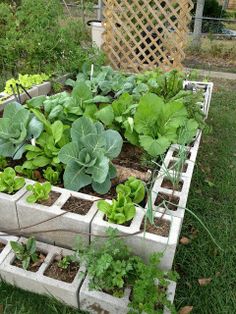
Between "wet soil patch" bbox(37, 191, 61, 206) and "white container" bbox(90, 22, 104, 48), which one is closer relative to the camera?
"wet soil patch" bbox(37, 191, 61, 206)

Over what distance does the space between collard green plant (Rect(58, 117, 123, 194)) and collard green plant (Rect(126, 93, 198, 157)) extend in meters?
0.35

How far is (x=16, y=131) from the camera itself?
2.08 metres

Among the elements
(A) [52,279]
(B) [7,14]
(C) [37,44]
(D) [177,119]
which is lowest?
(A) [52,279]

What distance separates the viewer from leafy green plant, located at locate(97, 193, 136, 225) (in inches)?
62.8

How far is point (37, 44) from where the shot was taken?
11.3ft

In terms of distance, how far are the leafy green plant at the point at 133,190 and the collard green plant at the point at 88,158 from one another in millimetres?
114

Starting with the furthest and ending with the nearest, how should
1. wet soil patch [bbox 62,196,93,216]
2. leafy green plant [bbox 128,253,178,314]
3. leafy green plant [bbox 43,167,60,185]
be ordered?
leafy green plant [bbox 43,167,60,185]
wet soil patch [bbox 62,196,93,216]
leafy green plant [bbox 128,253,178,314]

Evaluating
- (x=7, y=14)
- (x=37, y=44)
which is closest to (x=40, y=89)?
(x=37, y=44)

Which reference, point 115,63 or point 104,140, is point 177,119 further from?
point 115,63

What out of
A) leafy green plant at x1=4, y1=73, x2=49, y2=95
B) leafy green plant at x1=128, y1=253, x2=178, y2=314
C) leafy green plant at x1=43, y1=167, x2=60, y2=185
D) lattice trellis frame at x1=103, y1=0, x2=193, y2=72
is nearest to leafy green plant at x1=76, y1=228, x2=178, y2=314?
leafy green plant at x1=128, y1=253, x2=178, y2=314

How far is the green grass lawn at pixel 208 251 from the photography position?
165cm

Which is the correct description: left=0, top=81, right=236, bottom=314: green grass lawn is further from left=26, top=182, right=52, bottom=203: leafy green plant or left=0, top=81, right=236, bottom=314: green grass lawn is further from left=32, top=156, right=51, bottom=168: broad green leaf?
left=32, top=156, right=51, bottom=168: broad green leaf

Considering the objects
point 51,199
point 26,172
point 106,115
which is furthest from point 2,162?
point 106,115

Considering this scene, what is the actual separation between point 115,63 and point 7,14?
1632mm
